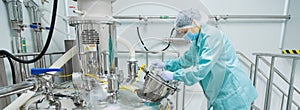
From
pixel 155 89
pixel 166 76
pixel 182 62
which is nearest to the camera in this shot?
pixel 155 89

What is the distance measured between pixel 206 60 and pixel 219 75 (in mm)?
158

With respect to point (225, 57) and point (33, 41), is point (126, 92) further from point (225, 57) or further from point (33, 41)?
point (33, 41)

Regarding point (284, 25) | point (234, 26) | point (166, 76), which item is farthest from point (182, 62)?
point (284, 25)

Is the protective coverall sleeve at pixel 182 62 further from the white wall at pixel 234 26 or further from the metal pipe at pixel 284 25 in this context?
the metal pipe at pixel 284 25

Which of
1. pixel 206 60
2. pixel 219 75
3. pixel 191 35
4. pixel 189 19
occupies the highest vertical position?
pixel 189 19

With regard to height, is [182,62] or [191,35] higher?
[191,35]

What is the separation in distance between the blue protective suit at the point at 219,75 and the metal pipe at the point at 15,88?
658 mm

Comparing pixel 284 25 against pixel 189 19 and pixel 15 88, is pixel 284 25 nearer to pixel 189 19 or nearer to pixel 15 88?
pixel 189 19

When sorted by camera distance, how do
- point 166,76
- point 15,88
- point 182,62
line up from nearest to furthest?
point 15,88
point 166,76
point 182,62

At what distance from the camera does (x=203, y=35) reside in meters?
0.86

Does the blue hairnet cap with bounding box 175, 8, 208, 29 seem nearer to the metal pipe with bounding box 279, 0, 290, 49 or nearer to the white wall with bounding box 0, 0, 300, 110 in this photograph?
the white wall with bounding box 0, 0, 300, 110

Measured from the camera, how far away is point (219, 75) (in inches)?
33.4

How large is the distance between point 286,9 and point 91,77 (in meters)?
1.83

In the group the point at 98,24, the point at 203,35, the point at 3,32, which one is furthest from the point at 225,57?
the point at 3,32
